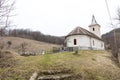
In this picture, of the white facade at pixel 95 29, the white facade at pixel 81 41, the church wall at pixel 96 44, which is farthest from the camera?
the white facade at pixel 95 29

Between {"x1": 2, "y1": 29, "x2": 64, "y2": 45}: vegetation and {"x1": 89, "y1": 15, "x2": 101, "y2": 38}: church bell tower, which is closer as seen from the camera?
{"x1": 89, "y1": 15, "x2": 101, "y2": 38}: church bell tower

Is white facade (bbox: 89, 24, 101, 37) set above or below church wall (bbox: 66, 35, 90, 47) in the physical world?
above

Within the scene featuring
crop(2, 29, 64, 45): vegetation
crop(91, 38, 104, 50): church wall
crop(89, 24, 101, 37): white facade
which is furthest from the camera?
crop(2, 29, 64, 45): vegetation

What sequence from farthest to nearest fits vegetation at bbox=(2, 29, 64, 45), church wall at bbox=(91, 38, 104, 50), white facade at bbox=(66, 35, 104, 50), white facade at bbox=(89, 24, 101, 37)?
vegetation at bbox=(2, 29, 64, 45) < white facade at bbox=(89, 24, 101, 37) < church wall at bbox=(91, 38, 104, 50) < white facade at bbox=(66, 35, 104, 50)

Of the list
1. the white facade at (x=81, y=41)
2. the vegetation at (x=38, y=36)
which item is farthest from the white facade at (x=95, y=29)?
the vegetation at (x=38, y=36)

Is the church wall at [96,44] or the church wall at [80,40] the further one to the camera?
the church wall at [96,44]

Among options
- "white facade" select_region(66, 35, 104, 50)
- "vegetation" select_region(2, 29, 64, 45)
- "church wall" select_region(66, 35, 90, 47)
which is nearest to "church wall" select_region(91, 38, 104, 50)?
"white facade" select_region(66, 35, 104, 50)

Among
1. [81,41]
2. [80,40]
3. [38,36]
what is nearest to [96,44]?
[81,41]

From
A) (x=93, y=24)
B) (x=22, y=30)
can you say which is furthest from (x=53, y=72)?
(x=22, y=30)

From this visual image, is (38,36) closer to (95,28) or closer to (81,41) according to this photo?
(95,28)

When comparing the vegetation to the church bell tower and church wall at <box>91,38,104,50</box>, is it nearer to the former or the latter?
the church bell tower

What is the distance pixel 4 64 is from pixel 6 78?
13.4 ft

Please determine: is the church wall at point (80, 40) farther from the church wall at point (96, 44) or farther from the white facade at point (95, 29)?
the white facade at point (95, 29)

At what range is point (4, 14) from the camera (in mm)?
15445
